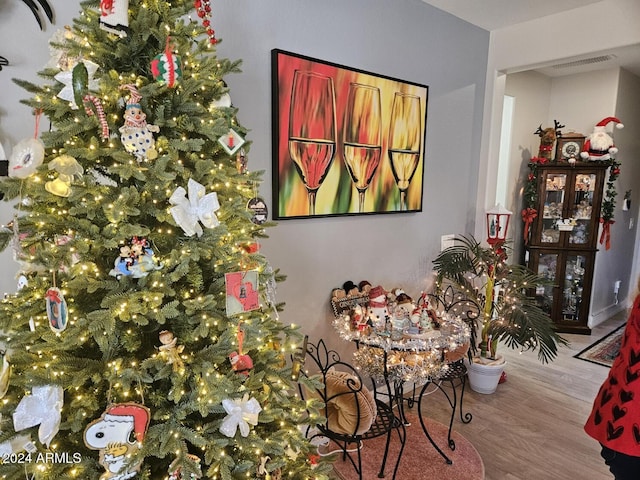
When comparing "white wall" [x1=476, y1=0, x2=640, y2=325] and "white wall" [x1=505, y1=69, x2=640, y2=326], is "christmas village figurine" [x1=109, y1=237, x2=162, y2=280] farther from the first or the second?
"white wall" [x1=505, y1=69, x2=640, y2=326]

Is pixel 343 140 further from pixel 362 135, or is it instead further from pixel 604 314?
pixel 604 314

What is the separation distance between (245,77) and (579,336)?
4.16m

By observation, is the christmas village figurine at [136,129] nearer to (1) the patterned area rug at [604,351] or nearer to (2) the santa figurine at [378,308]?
(2) the santa figurine at [378,308]

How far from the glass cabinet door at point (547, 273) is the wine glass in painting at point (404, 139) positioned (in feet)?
7.63

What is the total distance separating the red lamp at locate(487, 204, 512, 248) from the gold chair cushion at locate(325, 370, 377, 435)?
1.73 metres

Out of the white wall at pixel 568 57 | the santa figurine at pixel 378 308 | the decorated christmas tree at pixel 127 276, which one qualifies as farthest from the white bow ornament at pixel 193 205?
the white wall at pixel 568 57

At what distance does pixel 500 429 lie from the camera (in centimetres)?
254

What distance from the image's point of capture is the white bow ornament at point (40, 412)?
3.26ft

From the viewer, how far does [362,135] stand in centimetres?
247

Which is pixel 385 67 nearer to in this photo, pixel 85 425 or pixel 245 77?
pixel 245 77

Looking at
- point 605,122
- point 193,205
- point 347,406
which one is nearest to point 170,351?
point 193,205

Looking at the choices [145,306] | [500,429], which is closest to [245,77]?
[145,306]

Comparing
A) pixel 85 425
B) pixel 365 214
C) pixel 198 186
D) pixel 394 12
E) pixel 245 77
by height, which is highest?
pixel 394 12

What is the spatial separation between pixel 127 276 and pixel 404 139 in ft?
6.85
